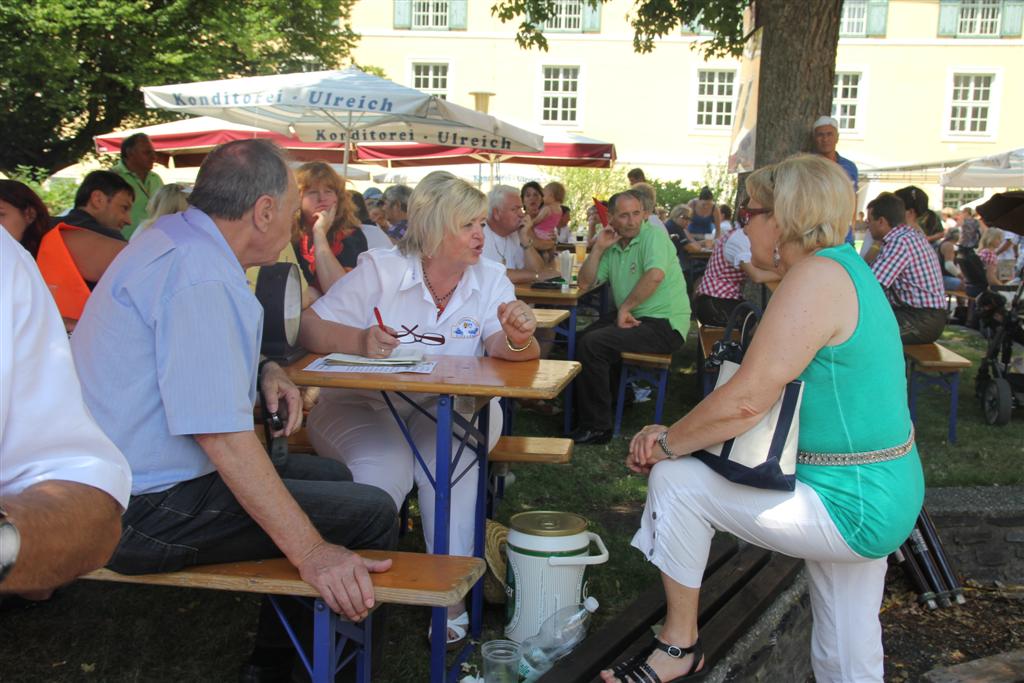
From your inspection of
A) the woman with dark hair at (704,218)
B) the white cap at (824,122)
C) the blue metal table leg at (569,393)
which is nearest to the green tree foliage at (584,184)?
the woman with dark hair at (704,218)

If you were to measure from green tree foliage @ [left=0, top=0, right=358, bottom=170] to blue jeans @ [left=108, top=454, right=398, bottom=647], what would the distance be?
19.2 m

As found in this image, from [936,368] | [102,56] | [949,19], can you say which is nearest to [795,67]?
[936,368]

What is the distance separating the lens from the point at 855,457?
2605 mm

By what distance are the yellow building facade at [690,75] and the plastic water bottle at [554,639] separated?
1143 inches

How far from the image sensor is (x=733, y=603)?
311 centimetres

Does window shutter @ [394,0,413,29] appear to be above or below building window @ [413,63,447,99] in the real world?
above

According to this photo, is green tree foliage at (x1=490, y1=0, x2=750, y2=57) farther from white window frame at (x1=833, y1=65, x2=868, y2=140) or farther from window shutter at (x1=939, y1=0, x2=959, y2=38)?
window shutter at (x1=939, y1=0, x2=959, y2=38)

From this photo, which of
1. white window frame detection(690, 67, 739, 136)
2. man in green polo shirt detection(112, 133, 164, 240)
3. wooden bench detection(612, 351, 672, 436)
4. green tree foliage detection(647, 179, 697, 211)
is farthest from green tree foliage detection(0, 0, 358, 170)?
wooden bench detection(612, 351, 672, 436)

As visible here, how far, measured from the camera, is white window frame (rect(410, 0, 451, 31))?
32.2 meters

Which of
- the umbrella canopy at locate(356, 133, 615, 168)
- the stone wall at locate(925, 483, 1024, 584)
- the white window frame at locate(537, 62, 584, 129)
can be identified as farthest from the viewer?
the white window frame at locate(537, 62, 584, 129)

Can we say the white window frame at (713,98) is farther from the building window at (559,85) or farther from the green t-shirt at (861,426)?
the green t-shirt at (861,426)

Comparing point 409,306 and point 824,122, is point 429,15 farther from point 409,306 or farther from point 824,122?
point 409,306

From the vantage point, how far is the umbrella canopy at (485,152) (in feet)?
42.1

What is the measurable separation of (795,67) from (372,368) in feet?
16.9
